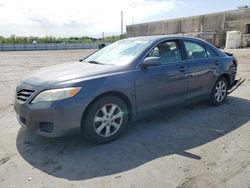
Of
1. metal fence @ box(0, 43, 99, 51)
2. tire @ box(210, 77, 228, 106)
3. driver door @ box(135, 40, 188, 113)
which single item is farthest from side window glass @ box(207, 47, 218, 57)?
metal fence @ box(0, 43, 99, 51)

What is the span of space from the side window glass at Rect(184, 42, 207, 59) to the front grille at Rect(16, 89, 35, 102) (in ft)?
9.59

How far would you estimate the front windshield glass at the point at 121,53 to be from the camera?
421 centimetres

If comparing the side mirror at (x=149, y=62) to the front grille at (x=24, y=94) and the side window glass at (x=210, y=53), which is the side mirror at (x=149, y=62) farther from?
the side window glass at (x=210, y=53)

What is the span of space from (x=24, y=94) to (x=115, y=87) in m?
1.30

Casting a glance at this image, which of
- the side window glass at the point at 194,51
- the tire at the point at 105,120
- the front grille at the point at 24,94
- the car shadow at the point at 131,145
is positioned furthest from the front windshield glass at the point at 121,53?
the front grille at the point at 24,94

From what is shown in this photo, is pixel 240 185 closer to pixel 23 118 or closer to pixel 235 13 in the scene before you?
pixel 23 118

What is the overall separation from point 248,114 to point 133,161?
3.01 metres

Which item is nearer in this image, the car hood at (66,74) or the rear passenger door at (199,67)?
the car hood at (66,74)

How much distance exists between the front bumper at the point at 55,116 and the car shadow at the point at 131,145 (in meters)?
0.34

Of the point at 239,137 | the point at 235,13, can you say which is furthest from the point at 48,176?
the point at 235,13

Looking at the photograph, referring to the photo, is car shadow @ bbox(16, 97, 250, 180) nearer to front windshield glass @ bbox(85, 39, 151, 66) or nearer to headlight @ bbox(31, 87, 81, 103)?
headlight @ bbox(31, 87, 81, 103)

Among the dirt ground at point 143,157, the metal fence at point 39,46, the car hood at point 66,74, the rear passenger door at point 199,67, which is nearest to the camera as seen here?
the dirt ground at point 143,157

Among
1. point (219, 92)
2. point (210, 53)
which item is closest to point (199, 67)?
point (210, 53)

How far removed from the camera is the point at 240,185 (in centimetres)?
279
